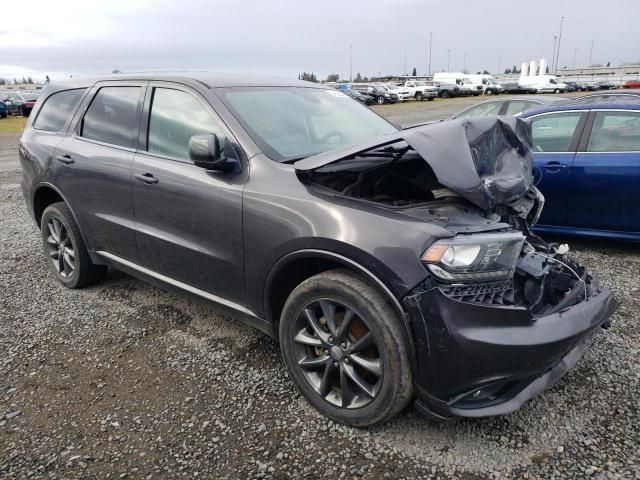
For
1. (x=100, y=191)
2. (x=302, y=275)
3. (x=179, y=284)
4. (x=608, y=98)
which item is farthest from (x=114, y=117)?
(x=608, y=98)

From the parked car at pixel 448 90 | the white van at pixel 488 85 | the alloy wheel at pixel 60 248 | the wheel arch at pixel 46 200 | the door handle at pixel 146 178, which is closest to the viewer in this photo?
the door handle at pixel 146 178

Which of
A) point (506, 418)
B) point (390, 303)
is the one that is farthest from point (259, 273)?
point (506, 418)

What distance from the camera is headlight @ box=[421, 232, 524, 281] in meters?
2.15

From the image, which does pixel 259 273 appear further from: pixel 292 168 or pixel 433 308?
pixel 433 308

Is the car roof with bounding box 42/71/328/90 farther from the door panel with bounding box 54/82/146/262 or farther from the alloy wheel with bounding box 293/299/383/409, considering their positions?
the alloy wheel with bounding box 293/299/383/409

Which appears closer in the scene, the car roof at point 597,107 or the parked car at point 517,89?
the car roof at point 597,107

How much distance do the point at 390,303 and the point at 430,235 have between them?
36 cm

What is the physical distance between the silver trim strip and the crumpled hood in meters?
0.95

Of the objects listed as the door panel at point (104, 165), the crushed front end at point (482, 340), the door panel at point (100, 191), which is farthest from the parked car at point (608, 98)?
the door panel at point (100, 191)

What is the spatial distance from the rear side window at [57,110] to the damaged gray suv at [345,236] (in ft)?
1.39

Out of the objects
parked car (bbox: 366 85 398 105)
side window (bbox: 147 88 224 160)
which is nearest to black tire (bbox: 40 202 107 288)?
side window (bbox: 147 88 224 160)

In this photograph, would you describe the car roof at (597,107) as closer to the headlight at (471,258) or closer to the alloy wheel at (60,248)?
the headlight at (471,258)

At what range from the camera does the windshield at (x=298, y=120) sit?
2988mm

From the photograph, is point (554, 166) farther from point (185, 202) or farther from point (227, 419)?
point (227, 419)
